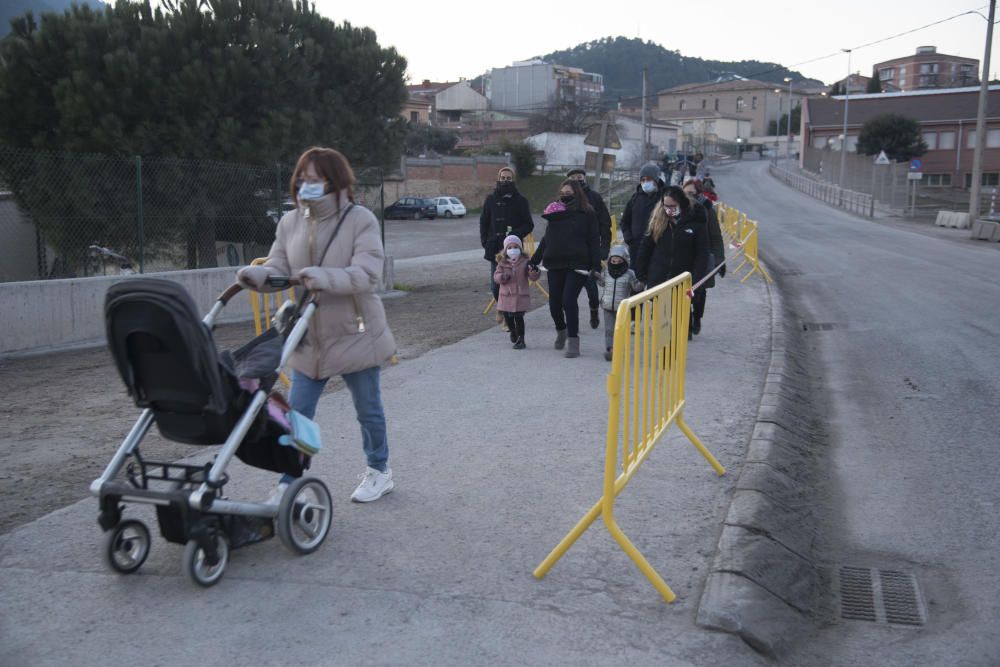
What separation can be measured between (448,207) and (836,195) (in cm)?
2474

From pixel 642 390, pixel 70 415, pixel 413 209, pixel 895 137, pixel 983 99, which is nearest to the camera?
pixel 642 390

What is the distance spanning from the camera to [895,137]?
71938mm

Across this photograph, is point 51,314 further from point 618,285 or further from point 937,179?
point 937,179

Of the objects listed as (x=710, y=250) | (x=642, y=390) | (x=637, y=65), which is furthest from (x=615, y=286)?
(x=637, y=65)

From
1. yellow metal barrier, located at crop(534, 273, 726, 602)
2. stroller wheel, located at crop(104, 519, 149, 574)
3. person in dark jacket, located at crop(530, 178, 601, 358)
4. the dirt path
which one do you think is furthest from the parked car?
stroller wheel, located at crop(104, 519, 149, 574)

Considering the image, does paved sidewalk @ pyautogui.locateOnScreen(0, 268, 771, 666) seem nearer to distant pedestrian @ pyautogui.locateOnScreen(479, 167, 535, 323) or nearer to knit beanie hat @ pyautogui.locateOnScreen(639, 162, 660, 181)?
knit beanie hat @ pyautogui.locateOnScreen(639, 162, 660, 181)

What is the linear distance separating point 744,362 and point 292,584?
6298mm

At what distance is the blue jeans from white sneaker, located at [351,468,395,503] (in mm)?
35

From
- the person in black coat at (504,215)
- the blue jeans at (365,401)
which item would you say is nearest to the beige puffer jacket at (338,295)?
the blue jeans at (365,401)

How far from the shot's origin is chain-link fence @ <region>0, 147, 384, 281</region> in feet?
39.5

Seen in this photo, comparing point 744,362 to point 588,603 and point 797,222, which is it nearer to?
point 588,603

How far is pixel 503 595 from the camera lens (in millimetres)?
4004

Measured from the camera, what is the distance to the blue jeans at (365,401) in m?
4.87

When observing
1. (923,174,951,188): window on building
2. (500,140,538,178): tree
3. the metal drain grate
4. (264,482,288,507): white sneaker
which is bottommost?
the metal drain grate
